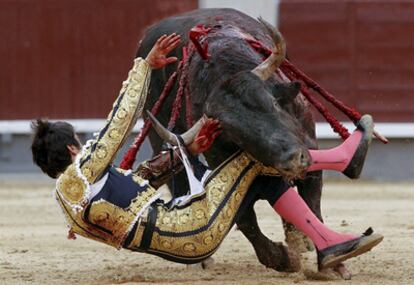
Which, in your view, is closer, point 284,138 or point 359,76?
point 284,138

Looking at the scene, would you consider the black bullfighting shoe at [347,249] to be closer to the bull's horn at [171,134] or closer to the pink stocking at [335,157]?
the pink stocking at [335,157]

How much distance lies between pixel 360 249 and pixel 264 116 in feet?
1.92

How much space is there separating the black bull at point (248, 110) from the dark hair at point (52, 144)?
0.58 meters

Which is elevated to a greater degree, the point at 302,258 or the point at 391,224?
the point at 302,258

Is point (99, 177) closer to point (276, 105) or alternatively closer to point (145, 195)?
point (145, 195)

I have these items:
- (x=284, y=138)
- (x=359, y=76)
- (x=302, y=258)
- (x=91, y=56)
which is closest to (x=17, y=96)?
(x=91, y=56)

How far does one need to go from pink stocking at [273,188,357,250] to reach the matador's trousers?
0.20 metres

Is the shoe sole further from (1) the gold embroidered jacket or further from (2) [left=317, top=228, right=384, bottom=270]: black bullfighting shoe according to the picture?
(1) the gold embroidered jacket

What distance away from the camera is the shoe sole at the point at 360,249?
4.27 m

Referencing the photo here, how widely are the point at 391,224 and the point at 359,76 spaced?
3.53 metres

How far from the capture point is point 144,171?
14.6 feet

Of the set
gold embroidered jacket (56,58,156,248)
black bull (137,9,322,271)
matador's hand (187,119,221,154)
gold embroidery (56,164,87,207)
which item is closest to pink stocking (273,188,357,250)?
black bull (137,9,322,271)

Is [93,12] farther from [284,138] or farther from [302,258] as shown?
[284,138]

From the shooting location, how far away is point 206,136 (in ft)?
14.2
